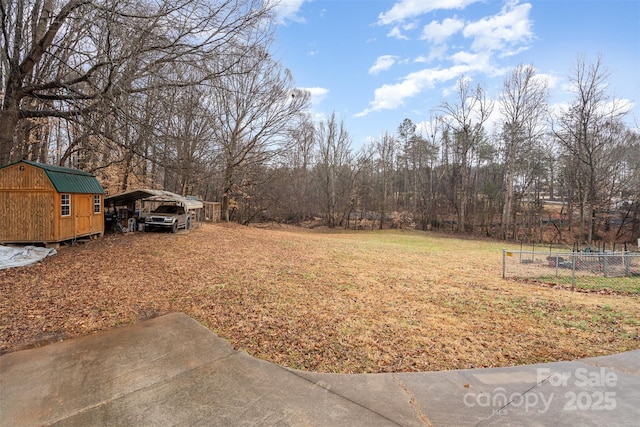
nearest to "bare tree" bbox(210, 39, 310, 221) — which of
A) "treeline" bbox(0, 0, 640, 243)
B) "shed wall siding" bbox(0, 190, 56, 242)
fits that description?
"treeline" bbox(0, 0, 640, 243)

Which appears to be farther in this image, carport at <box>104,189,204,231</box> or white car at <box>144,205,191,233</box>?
white car at <box>144,205,191,233</box>

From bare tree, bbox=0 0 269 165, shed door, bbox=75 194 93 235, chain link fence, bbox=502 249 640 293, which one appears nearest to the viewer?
bare tree, bbox=0 0 269 165

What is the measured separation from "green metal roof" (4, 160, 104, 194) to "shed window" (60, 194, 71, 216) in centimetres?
17

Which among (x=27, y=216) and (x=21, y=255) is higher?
(x=27, y=216)

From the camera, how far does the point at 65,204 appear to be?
909cm

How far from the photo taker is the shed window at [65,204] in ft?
29.3

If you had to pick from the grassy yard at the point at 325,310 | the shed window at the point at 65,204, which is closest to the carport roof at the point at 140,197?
the shed window at the point at 65,204

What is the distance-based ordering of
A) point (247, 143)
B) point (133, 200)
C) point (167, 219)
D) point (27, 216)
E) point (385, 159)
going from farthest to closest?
point (385, 159)
point (247, 143)
point (133, 200)
point (167, 219)
point (27, 216)

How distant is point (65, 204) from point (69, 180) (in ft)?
3.05

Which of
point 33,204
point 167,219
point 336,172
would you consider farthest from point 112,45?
point 336,172

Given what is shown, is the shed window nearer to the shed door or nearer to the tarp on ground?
the shed door

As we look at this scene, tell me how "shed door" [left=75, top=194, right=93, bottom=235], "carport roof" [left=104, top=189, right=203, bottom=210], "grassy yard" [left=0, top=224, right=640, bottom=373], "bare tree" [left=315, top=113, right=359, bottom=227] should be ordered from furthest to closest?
"bare tree" [left=315, top=113, right=359, bottom=227]
"carport roof" [left=104, top=189, right=203, bottom=210]
"shed door" [left=75, top=194, right=93, bottom=235]
"grassy yard" [left=0, top=224, right=640, bottom=373]

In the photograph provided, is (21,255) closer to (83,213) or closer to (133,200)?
(83,213)

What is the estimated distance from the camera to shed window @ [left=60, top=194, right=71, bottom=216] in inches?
352
